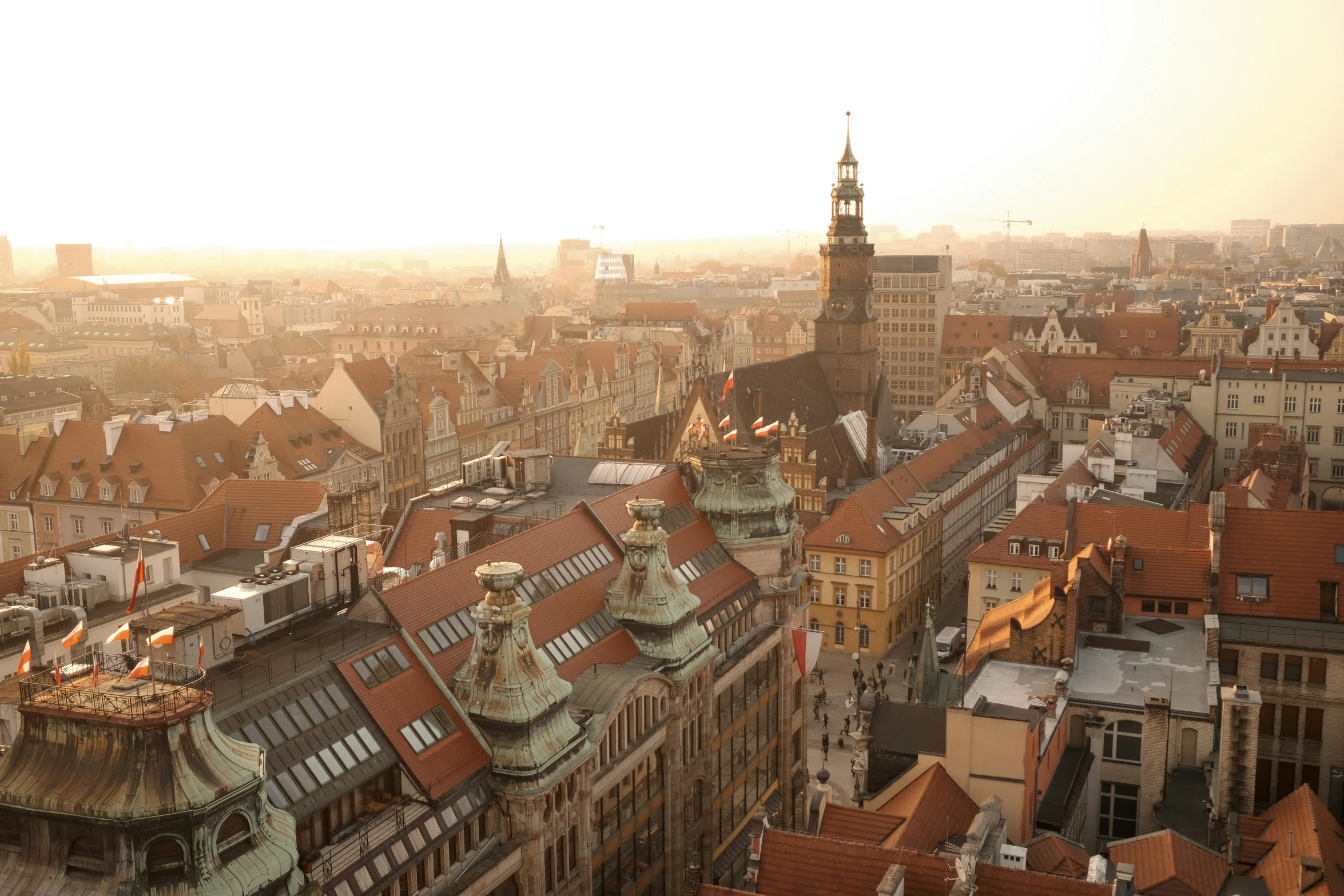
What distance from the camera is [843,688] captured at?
85062 mm

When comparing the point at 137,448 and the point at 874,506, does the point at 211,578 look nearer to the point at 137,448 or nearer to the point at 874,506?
the point at 137,448

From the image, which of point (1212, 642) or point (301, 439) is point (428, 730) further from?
point (301, 439)

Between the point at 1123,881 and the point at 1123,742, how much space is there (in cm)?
2028

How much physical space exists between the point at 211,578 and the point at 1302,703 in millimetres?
55917

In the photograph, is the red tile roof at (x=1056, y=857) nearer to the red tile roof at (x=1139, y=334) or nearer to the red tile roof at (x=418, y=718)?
the red tile roof at (x=418, y=718)

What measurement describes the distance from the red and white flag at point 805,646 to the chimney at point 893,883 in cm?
3122

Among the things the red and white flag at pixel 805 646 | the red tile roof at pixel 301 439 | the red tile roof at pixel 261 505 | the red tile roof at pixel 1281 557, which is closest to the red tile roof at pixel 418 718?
the red and white flag at pixel 805 646

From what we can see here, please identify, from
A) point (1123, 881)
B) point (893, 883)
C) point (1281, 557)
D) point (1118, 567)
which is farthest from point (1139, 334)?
point (893, 883)

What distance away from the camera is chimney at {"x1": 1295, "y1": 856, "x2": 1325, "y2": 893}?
1606 inches

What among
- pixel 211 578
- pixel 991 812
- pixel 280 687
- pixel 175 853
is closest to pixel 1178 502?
pixel 991 812

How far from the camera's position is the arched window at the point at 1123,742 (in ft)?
184

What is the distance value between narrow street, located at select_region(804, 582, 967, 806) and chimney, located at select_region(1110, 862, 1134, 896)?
23270 mm

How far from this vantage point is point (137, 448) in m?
96.2

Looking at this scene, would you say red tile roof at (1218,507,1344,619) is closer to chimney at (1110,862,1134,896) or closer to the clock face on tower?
chimney at (1110,862,1134,896)
